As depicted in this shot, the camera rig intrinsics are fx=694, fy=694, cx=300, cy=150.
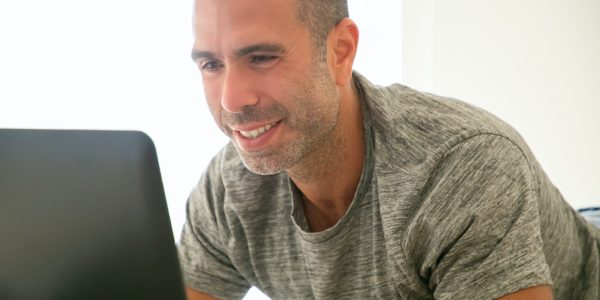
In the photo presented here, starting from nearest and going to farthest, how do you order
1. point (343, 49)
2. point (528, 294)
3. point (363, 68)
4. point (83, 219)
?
1. point (83, 219)
2. point (528, 294)
3. point (343, 49)
4. point (363, 68)

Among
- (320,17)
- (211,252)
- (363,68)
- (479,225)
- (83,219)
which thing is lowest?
(211,252)

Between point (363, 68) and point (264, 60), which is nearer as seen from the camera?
point (264, 60)

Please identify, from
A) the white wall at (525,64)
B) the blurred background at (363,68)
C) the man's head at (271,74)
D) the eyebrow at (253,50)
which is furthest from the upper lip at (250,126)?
the white wall at (525,64)

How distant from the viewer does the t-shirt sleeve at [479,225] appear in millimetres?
965

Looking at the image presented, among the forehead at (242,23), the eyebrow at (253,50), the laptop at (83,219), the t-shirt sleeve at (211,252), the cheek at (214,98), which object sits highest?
the forehead at (242,23)

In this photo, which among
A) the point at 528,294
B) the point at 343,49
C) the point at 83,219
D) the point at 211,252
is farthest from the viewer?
the point at 211,252

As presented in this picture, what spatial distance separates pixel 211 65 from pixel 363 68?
127 centimetres

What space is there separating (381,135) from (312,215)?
21cm

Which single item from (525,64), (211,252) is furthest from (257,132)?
(525,64)

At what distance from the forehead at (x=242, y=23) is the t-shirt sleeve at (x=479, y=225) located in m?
0.31

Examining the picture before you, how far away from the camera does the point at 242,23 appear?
1.02 meters

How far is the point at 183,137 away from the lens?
6.53 ft

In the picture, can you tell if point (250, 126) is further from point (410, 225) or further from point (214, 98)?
point (410, 225)

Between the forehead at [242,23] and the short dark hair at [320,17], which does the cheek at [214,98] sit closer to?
the forehead at [242,23]
